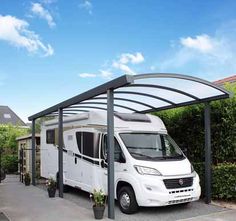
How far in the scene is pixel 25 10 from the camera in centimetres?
1111

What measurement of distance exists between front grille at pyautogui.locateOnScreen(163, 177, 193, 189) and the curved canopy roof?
7.18 ft

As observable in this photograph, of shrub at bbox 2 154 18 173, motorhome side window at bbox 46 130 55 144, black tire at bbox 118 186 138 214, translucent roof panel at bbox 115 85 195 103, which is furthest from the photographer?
shrub at bbox 2 154 18 173

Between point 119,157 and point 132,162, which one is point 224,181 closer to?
point 132,162

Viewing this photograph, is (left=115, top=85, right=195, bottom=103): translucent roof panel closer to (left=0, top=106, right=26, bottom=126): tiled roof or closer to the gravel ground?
the gravel ground

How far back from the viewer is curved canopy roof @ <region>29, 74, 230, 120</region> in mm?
7961

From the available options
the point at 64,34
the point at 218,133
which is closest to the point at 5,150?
the point at 64,34

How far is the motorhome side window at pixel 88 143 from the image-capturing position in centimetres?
989

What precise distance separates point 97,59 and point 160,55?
2.37 meters

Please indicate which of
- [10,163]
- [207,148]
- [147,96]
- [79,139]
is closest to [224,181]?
[207,148]

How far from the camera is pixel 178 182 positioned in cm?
823

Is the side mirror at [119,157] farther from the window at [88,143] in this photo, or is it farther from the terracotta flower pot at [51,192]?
the terracotta flower pot at [51,192]

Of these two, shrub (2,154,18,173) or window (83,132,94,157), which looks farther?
shrub (2,154,18,173)

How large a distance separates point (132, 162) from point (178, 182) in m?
1.14

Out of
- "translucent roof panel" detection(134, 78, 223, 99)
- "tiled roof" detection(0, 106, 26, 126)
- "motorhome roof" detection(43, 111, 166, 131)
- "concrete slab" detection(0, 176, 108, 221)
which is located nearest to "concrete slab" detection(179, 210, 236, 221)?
"concrete slab" detection(0, 176, 108, 221)
